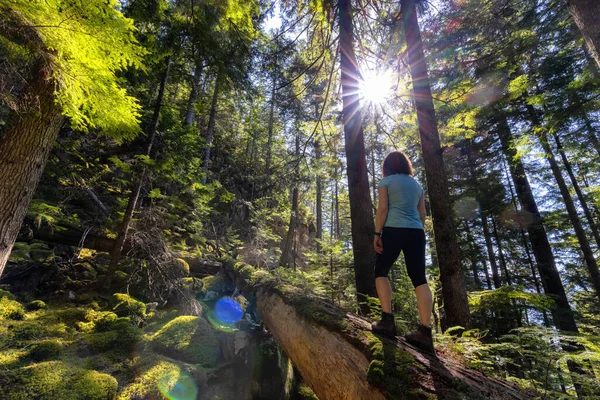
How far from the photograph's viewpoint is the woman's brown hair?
10.7 feet

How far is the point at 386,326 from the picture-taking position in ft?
9.07

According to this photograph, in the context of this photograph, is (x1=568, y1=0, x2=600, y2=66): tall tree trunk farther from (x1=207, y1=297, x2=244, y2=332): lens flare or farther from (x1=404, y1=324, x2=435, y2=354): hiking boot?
(x1=207, y1=297, x2=244, y2=332): lens flare

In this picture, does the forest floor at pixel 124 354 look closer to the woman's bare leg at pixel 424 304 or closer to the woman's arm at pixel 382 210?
the woman's bare leg at pixel 424 304

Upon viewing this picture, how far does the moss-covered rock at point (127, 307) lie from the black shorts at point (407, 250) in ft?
18.0

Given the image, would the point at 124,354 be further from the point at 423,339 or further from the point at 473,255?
the point at 473,255

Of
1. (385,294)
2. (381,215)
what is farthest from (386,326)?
(381,215)

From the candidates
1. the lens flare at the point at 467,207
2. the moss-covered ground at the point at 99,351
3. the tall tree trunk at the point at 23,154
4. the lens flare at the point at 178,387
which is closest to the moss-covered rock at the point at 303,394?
the moss-covered ground at the point at 99,351

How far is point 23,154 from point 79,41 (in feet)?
7.51

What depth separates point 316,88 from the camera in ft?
55.3

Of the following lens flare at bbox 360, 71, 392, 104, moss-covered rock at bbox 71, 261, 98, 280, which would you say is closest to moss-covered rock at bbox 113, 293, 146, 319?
moss-covered rock at bbox 71, 261, 98, 280

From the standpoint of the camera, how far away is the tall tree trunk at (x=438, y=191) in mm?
4609

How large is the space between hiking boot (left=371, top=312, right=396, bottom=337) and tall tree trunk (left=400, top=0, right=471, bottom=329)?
259cm

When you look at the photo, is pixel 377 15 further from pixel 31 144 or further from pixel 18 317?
pixel 18 317

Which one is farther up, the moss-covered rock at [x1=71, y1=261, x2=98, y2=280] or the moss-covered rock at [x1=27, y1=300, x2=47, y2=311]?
the moss-covered rock at [x1=71, y1=261, x2=98, y2=280]
